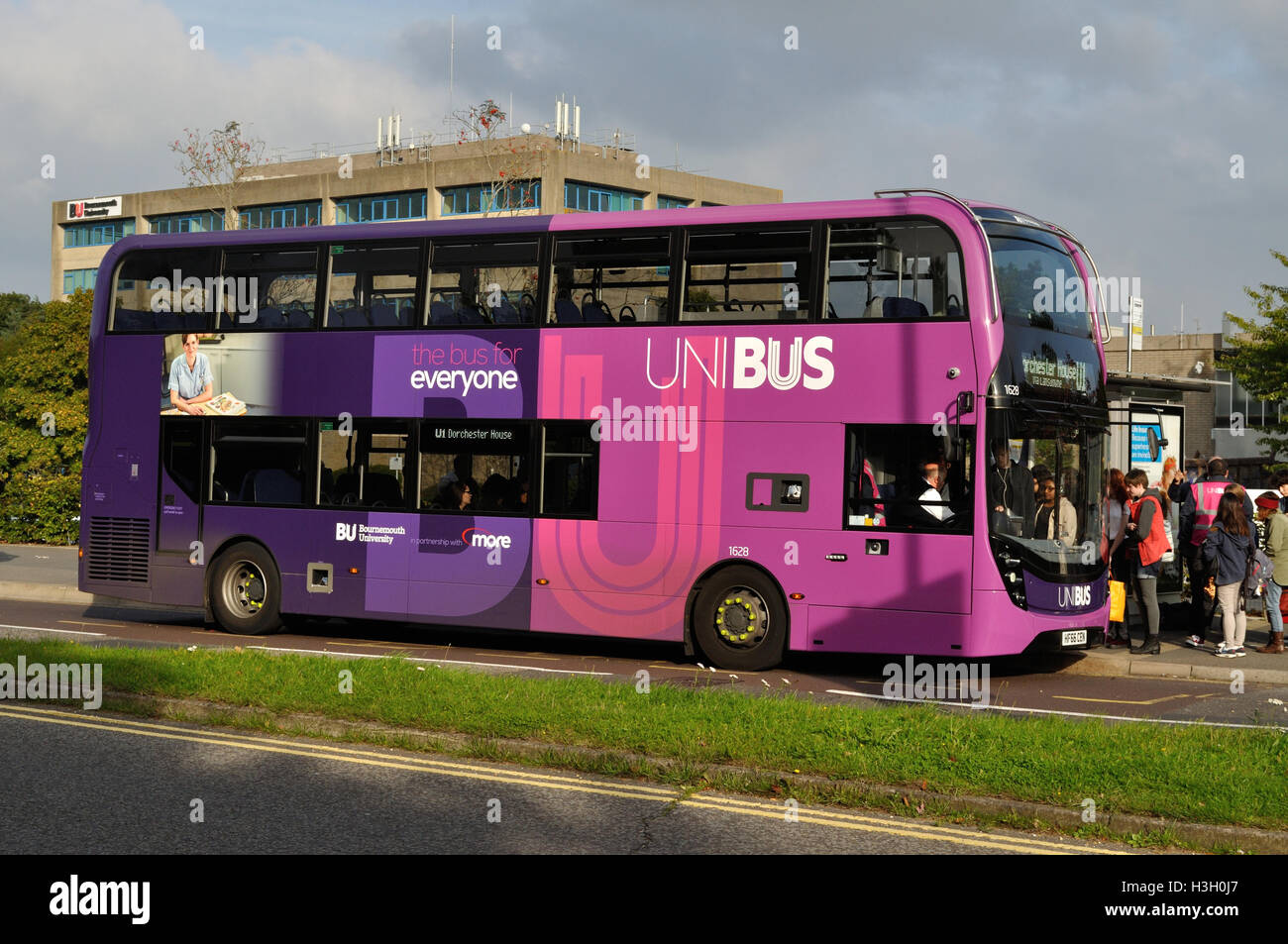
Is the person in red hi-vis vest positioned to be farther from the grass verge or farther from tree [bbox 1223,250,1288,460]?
tree [bbox 1223,250,1288,460]

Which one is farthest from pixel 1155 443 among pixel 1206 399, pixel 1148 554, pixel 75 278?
pixel 75 278

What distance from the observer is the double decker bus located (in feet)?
40.9

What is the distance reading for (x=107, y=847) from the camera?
6539 mm

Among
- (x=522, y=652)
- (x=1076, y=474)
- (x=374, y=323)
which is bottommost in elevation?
(x=522, y=652)

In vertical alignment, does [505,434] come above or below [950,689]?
above

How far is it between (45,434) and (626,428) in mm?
23282

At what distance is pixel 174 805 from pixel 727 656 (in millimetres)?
6847

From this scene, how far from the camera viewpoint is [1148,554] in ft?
46.4

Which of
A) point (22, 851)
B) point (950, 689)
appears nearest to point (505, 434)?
point (950, 689)

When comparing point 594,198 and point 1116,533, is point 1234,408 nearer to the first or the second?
point 594,198

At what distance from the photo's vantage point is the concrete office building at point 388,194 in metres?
68.8

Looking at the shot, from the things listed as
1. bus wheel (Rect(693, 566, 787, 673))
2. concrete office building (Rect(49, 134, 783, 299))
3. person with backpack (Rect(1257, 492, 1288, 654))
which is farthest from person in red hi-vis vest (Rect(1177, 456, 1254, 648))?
concrete office building (Rect(49, 134, 783, 299))

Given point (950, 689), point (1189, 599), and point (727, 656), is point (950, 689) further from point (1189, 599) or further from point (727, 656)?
point (1189, 599)

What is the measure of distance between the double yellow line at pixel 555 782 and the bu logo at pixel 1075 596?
5994 millimetres
